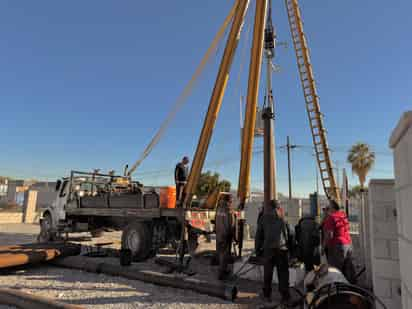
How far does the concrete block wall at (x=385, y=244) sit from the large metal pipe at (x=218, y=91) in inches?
220

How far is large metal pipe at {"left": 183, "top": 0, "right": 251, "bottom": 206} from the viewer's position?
32.0 feet

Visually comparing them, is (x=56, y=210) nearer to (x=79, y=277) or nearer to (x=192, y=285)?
(x=79, y=277)

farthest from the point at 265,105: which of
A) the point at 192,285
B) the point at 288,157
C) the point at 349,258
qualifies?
the point at 288,157

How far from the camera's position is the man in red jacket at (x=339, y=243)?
5707 mm

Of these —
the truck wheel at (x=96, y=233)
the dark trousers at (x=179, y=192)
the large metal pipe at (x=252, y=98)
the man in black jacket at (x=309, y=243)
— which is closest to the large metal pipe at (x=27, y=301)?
the man in black jacket at (x=309, y=243)

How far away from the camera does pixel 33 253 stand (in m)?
7.17

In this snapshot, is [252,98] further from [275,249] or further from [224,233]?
[275,249]

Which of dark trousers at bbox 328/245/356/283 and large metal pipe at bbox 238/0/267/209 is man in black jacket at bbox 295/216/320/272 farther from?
Result: large metal pipe at bbox 238/0/267/209

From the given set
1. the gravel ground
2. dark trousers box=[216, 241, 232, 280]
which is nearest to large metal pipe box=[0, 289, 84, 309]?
the gravel ground

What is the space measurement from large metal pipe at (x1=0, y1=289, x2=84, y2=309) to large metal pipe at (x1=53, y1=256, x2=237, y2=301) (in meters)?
2.09

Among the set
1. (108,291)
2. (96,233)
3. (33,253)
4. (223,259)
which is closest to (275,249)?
(223,259)

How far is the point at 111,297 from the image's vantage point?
531cm

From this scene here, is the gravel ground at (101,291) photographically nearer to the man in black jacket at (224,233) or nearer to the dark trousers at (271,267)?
the dark trousers at (271,267)

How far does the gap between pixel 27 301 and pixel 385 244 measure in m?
5.31
